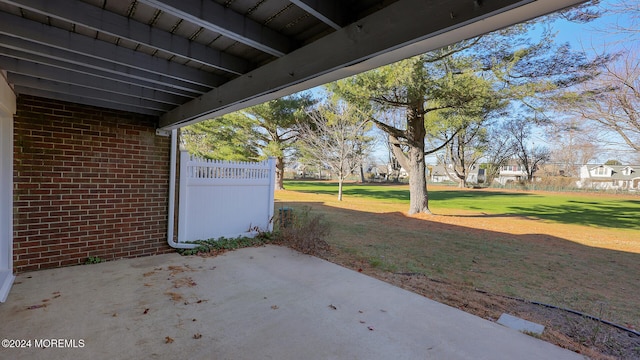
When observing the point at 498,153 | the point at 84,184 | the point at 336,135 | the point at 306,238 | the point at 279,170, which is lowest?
the point at 306,238

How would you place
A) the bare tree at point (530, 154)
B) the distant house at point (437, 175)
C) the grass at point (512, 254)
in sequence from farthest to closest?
the distant house at point (437, 175) < the bare tree at point (530, 154) < the grass at point (512, 254)

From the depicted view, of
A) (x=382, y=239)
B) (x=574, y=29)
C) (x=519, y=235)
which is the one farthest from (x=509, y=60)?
(x=382, y=239)

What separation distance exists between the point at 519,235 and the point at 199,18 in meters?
10.9

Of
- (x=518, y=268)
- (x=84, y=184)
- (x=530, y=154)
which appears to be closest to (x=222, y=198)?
(x=84, y=184)

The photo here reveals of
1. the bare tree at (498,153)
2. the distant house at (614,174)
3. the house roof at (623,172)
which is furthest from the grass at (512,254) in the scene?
the house roof at (623,172)

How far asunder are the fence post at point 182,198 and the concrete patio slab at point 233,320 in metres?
1.07

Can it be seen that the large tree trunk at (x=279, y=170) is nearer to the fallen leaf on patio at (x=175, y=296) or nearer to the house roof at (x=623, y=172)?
the fallen leaf on patio at (x=175, y=296)

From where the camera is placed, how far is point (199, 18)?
178 cm

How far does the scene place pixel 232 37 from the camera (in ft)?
6.46

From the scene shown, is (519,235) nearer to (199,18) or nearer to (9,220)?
(199,18)

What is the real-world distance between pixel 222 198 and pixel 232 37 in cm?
396

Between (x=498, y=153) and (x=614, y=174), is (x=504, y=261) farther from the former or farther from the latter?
(x=614, y=174)

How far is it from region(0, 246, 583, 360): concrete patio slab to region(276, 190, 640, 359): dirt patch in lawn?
2.32 feet

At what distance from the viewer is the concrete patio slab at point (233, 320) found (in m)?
2.28
